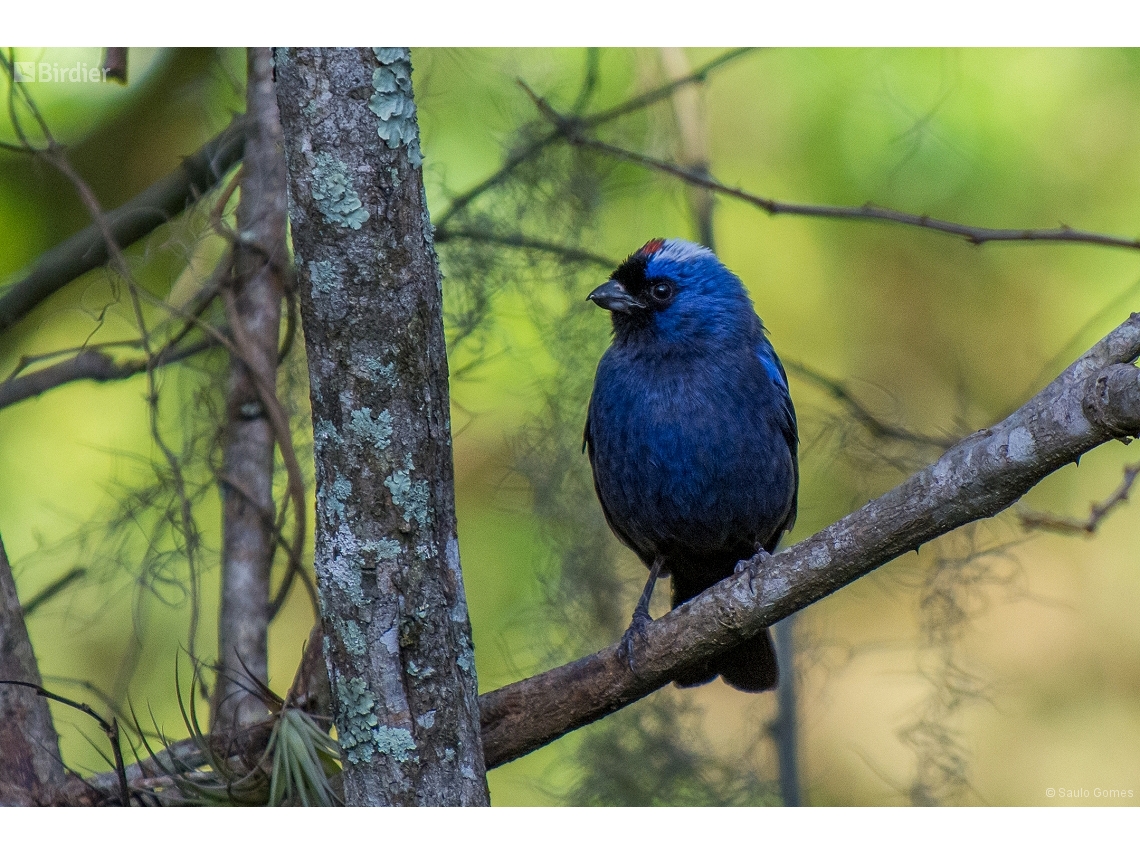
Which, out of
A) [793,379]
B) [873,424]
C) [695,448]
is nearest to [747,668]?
[695,448]

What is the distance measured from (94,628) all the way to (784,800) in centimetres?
202

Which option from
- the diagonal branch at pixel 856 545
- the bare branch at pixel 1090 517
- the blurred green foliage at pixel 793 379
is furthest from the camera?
the blurred green foliage at pixel 793 379

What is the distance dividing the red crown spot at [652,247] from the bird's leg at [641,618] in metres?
0.93

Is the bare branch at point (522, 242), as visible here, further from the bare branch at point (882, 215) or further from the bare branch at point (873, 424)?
the bare branch at point (873, 424)

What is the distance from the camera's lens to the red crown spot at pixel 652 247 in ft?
10.9

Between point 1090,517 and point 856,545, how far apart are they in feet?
3.54

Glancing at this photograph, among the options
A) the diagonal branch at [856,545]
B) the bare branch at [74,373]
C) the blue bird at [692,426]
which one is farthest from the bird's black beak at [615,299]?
the bare branch at [74,373]

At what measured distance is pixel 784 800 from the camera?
313 cm

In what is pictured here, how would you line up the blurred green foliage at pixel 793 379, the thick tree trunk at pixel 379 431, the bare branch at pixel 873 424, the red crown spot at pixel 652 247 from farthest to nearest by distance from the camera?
the bare branch at pixel 873 424
the red crown spot at pixel 652 247
the blurred green foliage at pixel 793 379
the thick tree trunk at pixel 379 431

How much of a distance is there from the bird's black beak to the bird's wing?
39 cm

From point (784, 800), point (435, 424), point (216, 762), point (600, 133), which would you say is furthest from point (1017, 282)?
point (216, 762)

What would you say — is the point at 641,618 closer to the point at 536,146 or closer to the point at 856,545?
the point at 856,545

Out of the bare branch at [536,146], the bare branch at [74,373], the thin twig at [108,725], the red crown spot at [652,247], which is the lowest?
the thin twig at [108,725]

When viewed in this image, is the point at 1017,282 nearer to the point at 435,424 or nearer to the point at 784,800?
the point at 784,800
